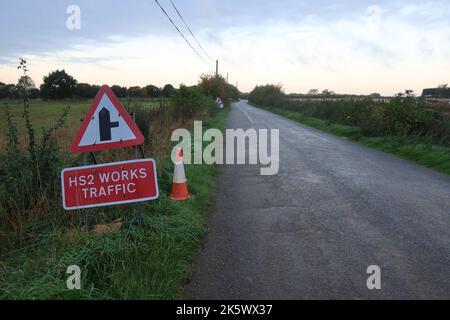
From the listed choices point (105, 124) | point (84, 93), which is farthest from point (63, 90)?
point (105, 124)

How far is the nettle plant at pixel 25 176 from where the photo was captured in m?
4.45

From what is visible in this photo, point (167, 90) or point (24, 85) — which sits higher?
point (167, 90)

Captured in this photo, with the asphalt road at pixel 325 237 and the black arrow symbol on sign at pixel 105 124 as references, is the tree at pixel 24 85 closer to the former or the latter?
the black arrow symbol on sign at pixel 105 124

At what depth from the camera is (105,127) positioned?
390 centimetres

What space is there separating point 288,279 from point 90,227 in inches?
97.9

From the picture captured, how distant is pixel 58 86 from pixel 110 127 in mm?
40572

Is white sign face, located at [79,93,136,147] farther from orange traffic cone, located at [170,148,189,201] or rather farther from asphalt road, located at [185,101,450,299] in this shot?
orange traffic cone, located at [170,148,189,201]

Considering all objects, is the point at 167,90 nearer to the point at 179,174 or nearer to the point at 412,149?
the point at 412,149

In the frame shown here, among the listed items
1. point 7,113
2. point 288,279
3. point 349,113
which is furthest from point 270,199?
point 349,113

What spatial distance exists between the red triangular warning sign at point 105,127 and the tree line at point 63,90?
1807 mm

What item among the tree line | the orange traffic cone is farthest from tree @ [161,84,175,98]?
the orange traffic cone

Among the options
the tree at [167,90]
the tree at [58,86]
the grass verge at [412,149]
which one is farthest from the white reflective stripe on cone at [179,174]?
the tree at [58,86]

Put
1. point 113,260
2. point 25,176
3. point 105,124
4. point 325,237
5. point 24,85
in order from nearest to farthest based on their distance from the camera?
point 113,260 → point 105,124 → point 325,237 → point 25,176 → point 24,85
